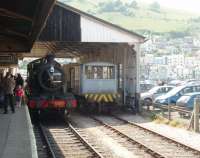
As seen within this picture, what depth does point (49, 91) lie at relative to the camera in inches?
934

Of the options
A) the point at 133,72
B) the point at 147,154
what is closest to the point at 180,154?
the point at 147,154

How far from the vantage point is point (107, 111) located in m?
29.7

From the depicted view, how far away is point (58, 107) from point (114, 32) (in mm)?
7158

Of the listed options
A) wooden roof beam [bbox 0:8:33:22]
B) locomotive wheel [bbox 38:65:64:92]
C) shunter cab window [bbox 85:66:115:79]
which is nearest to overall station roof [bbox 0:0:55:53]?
wooden roof beam [bbox 0:8:33:22]

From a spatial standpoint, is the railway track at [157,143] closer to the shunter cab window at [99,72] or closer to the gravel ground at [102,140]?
the gravel ground at [102,140]

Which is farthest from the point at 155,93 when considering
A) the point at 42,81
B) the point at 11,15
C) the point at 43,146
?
the point at 11,15

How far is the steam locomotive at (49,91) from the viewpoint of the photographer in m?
23.1

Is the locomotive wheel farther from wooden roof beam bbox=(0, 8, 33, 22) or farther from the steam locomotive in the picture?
wooden roof beam bbox=(0, 8, 33, 22)

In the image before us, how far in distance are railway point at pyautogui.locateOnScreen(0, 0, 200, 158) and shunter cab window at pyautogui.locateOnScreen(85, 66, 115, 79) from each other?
0.18 feet

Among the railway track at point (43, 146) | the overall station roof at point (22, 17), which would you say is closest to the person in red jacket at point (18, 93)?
the overall station roof at point (22, 17)

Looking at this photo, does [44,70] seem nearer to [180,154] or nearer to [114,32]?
[114,32]

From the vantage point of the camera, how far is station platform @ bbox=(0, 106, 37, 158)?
10759 millimetres

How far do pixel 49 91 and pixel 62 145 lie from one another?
288 inches

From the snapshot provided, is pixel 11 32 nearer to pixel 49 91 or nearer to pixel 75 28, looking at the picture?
pixel 49 91
